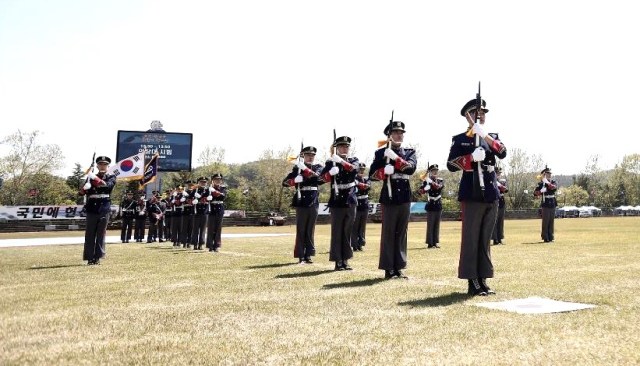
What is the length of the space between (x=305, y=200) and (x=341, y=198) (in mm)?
1893

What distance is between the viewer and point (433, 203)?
20.7 meters

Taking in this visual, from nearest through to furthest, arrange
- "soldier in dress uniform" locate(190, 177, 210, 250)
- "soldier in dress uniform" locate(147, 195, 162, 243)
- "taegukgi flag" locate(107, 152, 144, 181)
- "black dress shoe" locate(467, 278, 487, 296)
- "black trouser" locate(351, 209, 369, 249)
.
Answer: "black dress shoe" locate(467, 278, 487, 296), "black trouser" locate(351, 209, 369, 249), "soldier in dress uniform" locate(190, 177, 210, 250), "soldier in dress uniform" locate(147, 195, 162, 243), "taegukgi flag" locate(107, 152, 144, 181)

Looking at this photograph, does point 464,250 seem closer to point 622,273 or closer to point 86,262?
point 622,273

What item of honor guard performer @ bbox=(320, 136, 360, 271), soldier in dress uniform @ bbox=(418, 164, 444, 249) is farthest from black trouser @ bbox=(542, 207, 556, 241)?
honor guard performer @ bbox=(320, 136, 360, 271)

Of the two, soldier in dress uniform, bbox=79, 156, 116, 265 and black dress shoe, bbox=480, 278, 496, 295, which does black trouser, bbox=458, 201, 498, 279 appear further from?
soldier in dress uniform, bbox=79, 156, 116, 265

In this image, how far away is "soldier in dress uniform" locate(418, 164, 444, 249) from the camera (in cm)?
1917

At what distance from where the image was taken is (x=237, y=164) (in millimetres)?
145875

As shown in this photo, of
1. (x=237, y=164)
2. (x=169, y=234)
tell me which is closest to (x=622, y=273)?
(x=169, y=234)

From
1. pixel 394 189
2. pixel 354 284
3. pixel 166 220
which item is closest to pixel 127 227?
pixel 166 220

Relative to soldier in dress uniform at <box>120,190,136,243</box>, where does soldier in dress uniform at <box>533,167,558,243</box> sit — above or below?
above

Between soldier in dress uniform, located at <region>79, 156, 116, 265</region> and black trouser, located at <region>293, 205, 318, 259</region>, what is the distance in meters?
4.80

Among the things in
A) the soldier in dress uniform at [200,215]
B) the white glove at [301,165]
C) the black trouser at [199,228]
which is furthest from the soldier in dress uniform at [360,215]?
the black trouser at [199,228]

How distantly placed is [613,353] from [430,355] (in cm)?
140

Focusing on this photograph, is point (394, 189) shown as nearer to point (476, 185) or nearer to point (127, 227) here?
point (476, 185)
